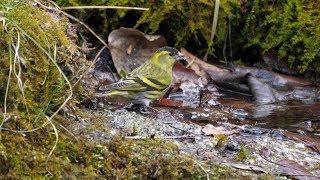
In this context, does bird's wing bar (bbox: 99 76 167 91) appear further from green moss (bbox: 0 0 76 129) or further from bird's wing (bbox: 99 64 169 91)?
green moss (bbox: 0 0 76 129)

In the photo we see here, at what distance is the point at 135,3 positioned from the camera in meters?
7.61

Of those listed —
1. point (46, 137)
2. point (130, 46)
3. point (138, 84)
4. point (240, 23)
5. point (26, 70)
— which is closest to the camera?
point (46, 137)

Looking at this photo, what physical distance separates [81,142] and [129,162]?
298 mm

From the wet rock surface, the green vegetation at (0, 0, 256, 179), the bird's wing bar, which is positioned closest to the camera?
the green vegetation at (0, 0, 256, 179)

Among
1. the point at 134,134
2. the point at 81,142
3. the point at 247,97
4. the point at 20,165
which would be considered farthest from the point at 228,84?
the point at 20,165

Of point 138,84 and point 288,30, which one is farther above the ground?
point 288,30

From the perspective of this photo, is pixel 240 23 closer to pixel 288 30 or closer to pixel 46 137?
pixel 288 30

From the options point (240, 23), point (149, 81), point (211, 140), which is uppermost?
point (240, 23)

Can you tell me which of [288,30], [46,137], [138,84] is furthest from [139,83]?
[46,137]

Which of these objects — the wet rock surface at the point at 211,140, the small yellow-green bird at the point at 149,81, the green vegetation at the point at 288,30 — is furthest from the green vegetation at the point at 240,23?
the wet rock surface at the point at 211,140

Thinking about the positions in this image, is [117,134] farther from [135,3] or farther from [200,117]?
[135,3]

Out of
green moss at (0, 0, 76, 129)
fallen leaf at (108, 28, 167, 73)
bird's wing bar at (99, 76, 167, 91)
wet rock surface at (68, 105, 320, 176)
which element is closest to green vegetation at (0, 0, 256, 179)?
green moss at (0, 0, 76, 129)

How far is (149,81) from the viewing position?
6.73 m

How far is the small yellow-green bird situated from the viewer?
6.35 m
